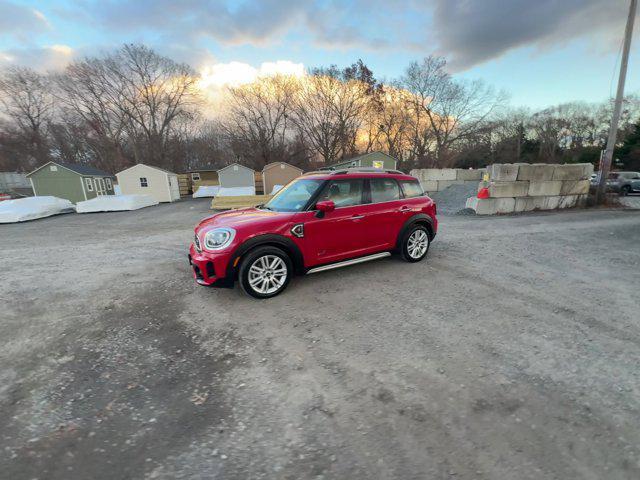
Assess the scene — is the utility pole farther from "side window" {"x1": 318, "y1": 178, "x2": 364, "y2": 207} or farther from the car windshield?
the car windshield

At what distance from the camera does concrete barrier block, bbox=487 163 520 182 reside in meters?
10.7

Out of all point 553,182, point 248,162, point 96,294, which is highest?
point 248,162

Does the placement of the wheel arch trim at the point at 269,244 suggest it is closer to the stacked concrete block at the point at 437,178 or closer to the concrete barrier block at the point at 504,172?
the concrete barrier block at the point at 504,172

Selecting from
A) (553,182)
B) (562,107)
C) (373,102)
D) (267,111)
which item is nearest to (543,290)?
(553,182)

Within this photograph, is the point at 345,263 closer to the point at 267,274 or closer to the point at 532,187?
the point at 267,274

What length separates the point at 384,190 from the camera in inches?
197

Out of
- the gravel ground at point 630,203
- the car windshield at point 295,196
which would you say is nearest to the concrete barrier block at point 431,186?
the gravel ground at point 630,203

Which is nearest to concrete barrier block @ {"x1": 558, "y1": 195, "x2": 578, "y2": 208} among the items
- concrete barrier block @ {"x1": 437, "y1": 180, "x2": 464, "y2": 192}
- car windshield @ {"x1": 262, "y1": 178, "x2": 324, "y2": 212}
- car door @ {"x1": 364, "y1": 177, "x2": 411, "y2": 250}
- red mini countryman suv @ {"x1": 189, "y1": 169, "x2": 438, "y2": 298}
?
concrete barrier block @ {"x1": 437, "y1": 180, "x2": 464, "y2": 192}

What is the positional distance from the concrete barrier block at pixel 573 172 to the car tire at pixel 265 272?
12.5 metres

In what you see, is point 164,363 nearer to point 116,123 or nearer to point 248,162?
point 248,162

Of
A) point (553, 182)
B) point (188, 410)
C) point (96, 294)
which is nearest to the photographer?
point (188, 410)

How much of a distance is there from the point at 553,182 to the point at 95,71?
5183cm

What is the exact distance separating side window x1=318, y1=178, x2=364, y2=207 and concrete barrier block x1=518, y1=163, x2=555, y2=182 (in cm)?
948

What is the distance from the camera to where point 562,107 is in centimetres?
5344
